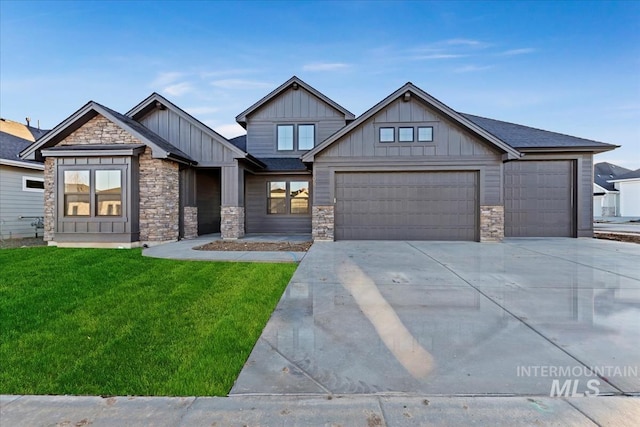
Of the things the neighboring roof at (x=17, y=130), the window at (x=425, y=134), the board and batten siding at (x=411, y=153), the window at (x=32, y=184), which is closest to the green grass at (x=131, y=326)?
the board and batten siding at (x=411, y=153)

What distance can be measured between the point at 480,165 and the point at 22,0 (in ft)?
60.9

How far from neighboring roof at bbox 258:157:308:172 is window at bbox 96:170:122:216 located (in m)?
5.83

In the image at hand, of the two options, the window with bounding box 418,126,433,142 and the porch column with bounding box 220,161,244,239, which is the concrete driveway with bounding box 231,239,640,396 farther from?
the porch column with bounding box 220,161,244,239

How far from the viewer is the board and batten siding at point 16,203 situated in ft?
39.5

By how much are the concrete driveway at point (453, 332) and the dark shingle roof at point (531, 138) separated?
6.66 m

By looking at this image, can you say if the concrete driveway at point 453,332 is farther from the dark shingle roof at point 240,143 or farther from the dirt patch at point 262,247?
the dark shingle roof at point 240,143

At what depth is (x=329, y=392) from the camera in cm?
232

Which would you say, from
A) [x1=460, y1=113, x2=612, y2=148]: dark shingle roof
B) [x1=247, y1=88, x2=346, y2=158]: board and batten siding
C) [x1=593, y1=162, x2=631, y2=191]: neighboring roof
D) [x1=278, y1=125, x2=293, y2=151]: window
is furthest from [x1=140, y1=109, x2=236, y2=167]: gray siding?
[x1=593, y1=162, x2=631, y2=191]: neighboring roof

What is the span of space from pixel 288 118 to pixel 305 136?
4.06ft

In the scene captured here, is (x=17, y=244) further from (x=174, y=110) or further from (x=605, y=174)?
(x=605, y=174)

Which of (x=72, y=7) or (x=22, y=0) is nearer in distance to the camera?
(x=22, y=0)

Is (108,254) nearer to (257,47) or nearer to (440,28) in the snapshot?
(257,47)

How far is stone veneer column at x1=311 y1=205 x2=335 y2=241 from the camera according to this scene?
11180 millimetres

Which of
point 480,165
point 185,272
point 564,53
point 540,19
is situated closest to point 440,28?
point 540,19
